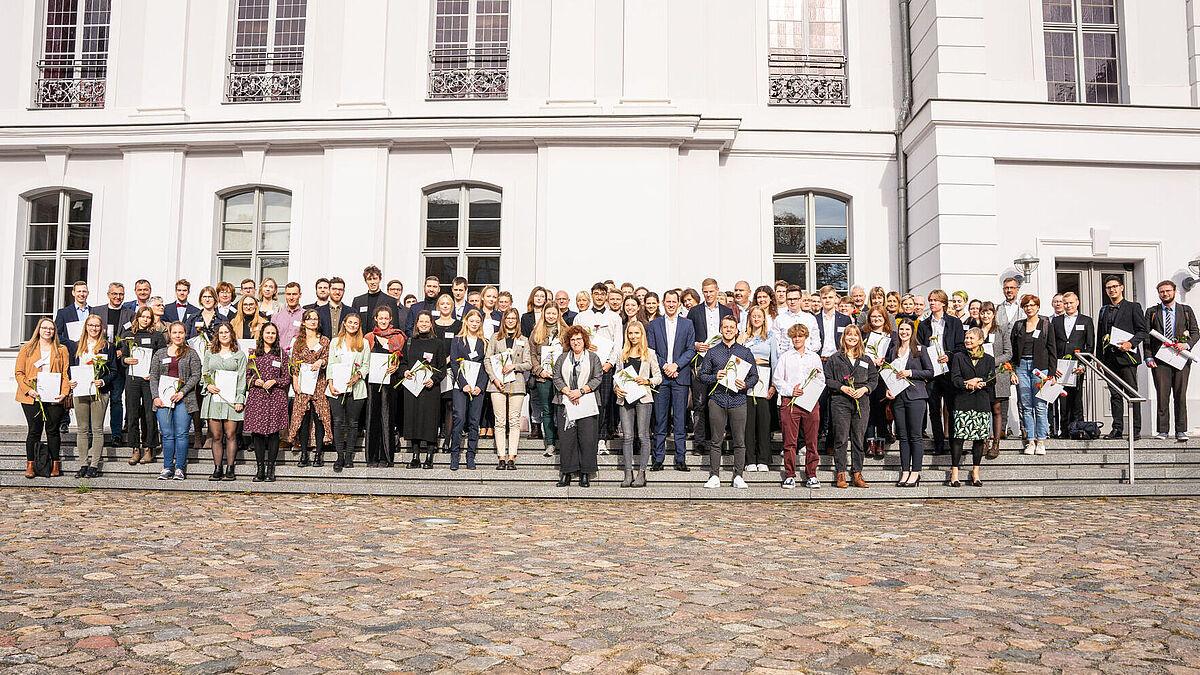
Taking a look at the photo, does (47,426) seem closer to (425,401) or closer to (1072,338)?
(425,401)

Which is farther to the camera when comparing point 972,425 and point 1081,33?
point 1081,33

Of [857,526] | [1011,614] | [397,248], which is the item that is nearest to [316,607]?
[1011,614]

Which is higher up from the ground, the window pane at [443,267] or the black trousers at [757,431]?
the window pane at [443,267]

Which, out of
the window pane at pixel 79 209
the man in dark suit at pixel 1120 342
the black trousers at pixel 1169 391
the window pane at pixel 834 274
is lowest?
the black trousers at pixel 1169 391

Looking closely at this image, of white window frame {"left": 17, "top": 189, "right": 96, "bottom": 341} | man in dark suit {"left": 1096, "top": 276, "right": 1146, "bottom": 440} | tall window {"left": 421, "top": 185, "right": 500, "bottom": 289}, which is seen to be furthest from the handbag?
white window frame {"left": 17, "top": 189, "right": 96, "bottom": 341}

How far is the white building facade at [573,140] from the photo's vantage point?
14.4 m

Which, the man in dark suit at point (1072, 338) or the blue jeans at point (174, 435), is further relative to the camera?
the man in dark suit at point (1072, 338)

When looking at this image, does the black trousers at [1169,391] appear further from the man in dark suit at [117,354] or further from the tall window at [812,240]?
the man in dark suit at [117,354]

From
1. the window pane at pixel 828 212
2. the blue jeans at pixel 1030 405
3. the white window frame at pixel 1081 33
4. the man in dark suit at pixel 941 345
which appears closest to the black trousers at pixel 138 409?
the man in dark suit at pixel 941 345

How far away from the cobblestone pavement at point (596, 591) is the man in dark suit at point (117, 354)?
3.20 metres

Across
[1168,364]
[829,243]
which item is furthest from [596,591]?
[829,243]

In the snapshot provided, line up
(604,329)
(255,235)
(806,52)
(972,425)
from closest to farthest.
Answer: (972,425) → (604,329) → (255,235) → (806,52)

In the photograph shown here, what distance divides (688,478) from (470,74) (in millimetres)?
9034

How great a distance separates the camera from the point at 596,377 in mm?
10195
